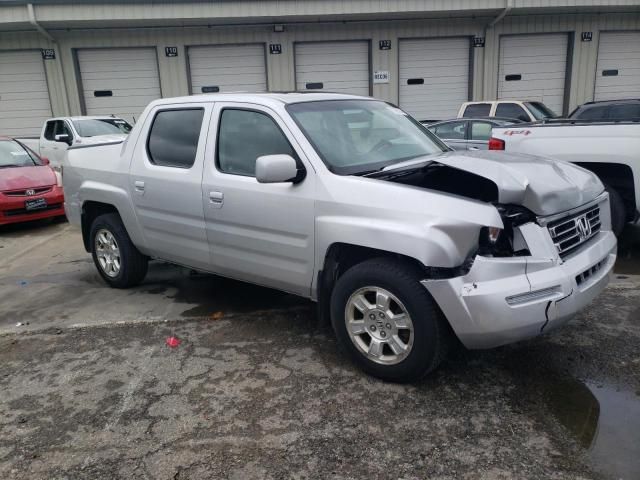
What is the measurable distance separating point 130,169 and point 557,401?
388 centimetres

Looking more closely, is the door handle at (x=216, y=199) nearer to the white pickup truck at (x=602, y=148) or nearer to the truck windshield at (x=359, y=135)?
the truck windshield at (x=359, y=135)

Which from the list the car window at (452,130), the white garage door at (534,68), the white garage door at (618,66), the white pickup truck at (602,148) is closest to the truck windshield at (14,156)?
the car window at (452,130)

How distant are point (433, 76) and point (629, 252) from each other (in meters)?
12.3

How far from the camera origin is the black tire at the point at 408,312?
307cm

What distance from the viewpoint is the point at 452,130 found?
36.1 ft

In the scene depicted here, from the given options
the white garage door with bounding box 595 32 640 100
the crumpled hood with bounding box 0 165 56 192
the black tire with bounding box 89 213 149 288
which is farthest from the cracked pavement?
the white garage door with bounding box 595 32 640 100

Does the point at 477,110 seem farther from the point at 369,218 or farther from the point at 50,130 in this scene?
the point at 369,218

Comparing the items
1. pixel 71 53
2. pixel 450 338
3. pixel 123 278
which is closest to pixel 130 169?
pixel 123 278

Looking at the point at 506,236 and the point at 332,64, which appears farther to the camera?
the point at 332,64

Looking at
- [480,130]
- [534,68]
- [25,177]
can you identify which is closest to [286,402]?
[25,177]

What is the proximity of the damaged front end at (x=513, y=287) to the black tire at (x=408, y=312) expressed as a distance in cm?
10

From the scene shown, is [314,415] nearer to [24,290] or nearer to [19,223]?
[24,290]

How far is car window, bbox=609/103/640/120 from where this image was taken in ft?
30.9

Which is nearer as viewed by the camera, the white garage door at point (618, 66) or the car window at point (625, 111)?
the car window at point (625, 111)
